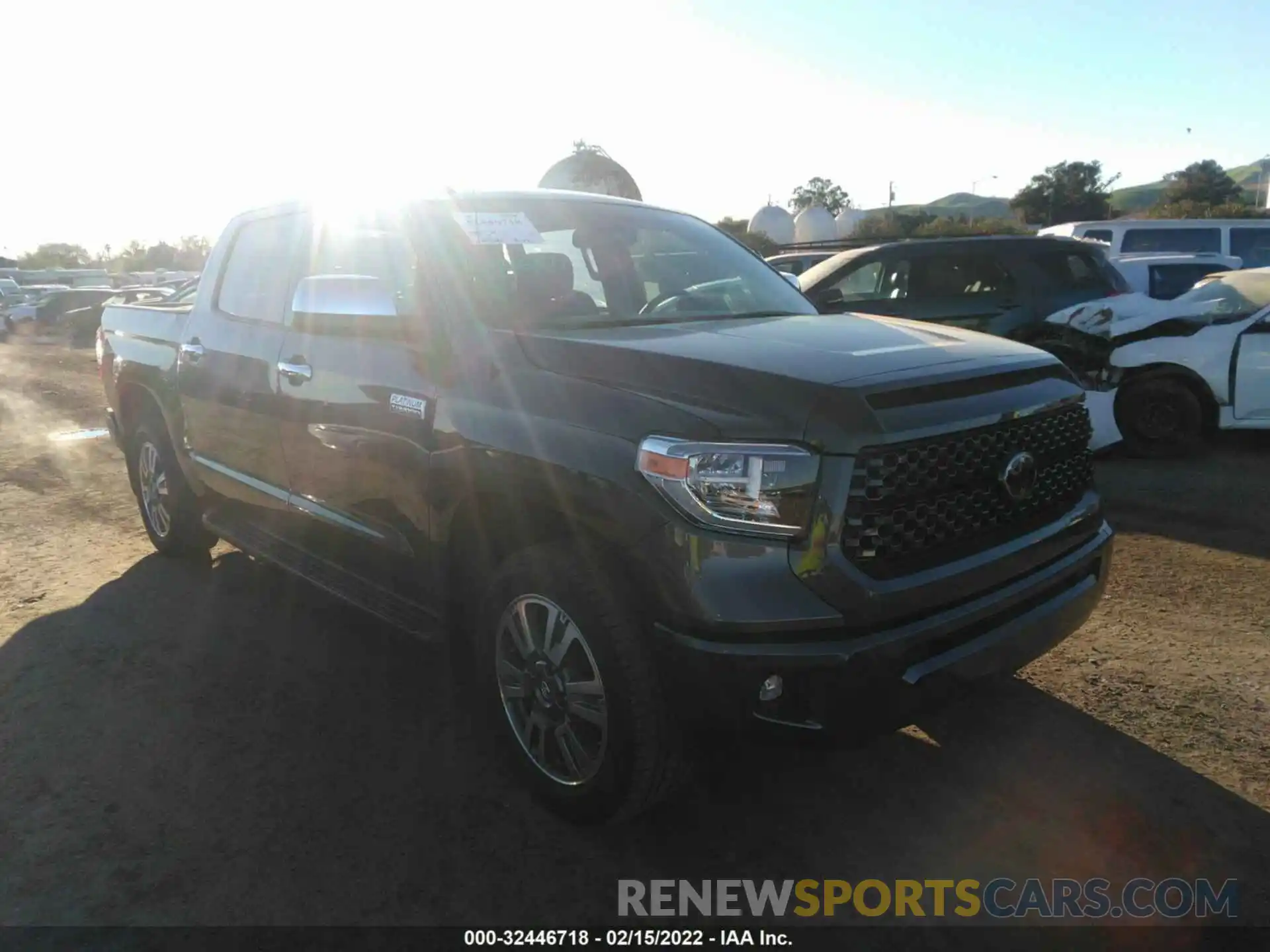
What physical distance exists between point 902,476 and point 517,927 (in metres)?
1.55

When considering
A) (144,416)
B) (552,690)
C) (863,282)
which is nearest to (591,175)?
(863,282)

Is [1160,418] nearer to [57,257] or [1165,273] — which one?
[1165,273]

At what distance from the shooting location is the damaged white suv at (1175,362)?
726 centimetres

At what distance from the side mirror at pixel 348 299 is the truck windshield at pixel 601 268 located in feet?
0.92

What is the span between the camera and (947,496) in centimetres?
254

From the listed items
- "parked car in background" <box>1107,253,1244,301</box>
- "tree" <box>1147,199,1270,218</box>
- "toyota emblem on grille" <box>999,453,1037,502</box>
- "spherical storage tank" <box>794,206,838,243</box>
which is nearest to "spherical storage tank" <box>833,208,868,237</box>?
"spherical storage tank" <box>794,206,838,243</box>

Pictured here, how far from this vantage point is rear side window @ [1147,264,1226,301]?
11.7 m

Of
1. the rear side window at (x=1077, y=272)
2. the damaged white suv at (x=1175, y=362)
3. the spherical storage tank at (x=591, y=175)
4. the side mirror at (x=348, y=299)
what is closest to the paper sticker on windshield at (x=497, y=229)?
the side mirror at (x=348, y=299)

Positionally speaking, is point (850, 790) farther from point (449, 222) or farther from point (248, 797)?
point (449, 222)

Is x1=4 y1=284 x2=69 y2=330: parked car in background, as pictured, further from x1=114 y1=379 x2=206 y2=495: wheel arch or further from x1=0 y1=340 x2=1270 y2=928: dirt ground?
x1=0 y1=340 x2=1270 y2=928: dirt ground

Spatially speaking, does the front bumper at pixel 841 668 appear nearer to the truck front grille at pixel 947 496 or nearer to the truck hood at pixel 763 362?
the truck front grille at pixel 947 496

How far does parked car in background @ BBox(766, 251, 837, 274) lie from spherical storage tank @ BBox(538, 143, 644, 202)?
31018 mm

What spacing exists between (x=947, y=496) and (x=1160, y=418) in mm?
6091

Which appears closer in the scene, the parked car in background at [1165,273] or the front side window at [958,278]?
the front side window at [958,278]
